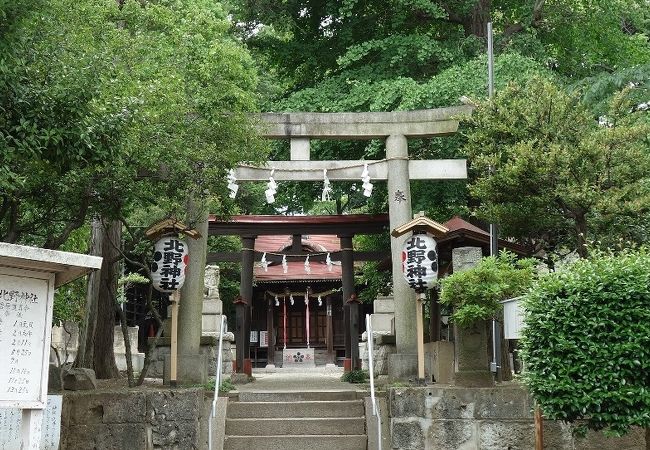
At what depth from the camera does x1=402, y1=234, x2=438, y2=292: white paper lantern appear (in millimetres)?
12352

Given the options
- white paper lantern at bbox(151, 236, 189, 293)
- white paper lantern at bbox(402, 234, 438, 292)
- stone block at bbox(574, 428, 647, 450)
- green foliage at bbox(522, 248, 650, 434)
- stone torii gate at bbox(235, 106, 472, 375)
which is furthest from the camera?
stone torii gate at bbox(235, 106, 472, 375)

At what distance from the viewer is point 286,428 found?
11602 mm

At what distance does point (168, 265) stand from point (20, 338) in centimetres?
598

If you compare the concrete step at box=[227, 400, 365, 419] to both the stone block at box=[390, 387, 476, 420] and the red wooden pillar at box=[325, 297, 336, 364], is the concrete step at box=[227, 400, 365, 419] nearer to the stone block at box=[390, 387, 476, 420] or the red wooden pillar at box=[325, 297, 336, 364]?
the stone block at box=[390, 387, 476, 420]

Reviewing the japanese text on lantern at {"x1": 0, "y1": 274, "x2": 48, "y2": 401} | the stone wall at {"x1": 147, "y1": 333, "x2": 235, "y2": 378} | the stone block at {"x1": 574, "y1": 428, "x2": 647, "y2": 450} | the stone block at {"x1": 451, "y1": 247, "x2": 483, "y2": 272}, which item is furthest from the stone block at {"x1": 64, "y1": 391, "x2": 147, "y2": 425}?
the stone block at {"x1": 574, "y1": 428, "x2": 647, "y2": 450}

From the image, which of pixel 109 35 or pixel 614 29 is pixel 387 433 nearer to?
pixel 109 35

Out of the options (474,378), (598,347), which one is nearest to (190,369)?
(474,378)

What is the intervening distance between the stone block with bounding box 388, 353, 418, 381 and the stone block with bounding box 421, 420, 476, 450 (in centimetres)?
298

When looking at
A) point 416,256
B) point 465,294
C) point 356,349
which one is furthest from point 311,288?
point 465,294

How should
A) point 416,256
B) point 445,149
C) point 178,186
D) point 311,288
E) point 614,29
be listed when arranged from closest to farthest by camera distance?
point 178,186 < point 416,256 < point 445,149 < point 614,29 < point 311,288

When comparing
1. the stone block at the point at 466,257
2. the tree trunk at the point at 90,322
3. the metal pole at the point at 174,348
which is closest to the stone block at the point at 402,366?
the stone block at the point at 466,257

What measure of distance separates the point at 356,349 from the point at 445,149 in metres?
Answer: 5.28

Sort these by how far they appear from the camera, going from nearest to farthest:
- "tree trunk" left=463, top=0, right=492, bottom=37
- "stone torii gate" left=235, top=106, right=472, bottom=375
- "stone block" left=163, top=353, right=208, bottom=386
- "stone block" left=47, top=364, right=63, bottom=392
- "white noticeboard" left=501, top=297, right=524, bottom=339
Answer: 1. "white noticeboard" left=501, top=297, right=524, bottom=339
2. "stone block" left=47, top=364, right=63, bottom=392
3. "stone block" left=163, top=353, right=208, bottom=386
4. "stone torii gate" left=235, top=106, right=472, bottom=375
5. "tree trunk" left=463, top=0, right=492, bottom=37

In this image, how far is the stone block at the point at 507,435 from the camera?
10203mm
